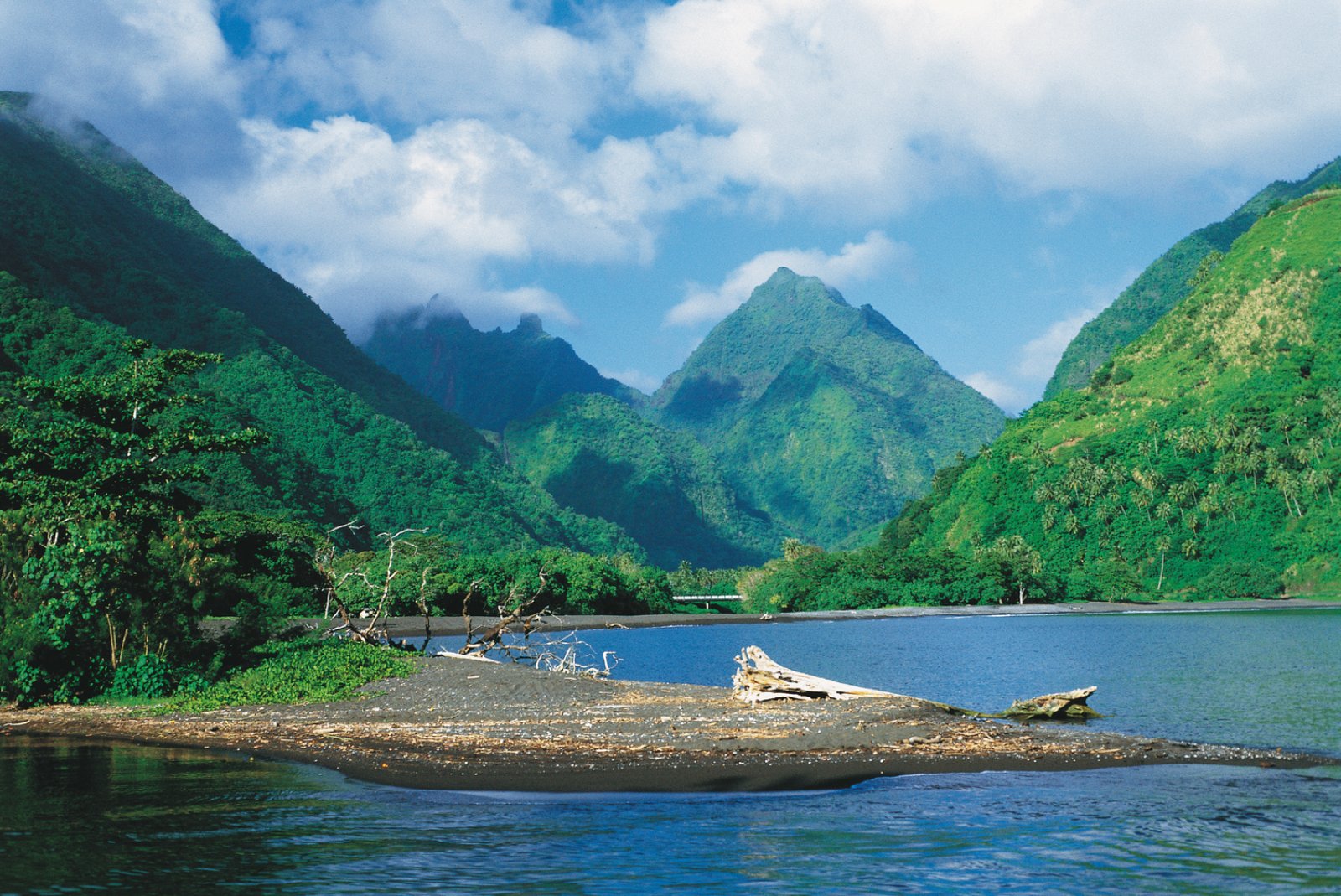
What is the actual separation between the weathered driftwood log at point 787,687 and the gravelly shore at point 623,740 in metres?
0.47

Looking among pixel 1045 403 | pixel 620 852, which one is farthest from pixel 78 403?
pixel 1045 403

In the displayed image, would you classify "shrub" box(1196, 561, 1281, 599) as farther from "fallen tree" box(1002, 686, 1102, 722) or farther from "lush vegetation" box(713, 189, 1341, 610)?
"fallen tree" box(1002, 686, 1102, 722)

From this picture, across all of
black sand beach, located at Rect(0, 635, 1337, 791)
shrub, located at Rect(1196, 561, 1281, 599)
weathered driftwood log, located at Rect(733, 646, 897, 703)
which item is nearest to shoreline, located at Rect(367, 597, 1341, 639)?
shrub, located at Rect(1196, 561, 1281, 599)

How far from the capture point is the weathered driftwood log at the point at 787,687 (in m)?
28.8

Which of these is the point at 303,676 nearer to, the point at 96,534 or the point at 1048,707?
the point at 96,534

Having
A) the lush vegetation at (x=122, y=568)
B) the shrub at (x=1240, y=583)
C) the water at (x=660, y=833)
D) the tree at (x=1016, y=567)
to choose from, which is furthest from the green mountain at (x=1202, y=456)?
the water at (x=660, y=833)

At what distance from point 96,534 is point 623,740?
591 inches

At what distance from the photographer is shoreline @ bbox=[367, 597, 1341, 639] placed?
10869 cm

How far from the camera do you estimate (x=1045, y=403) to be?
599 ft

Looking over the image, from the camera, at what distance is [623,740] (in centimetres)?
2364

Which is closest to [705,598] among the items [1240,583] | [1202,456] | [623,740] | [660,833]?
[1202,456]

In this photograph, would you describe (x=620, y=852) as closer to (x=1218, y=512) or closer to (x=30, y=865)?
(x=30, y=865)

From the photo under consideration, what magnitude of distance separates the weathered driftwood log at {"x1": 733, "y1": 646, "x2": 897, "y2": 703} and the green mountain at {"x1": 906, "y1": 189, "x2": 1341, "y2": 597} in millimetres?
113267

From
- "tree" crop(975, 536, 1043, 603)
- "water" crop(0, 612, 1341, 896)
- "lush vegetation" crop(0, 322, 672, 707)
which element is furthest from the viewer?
"tree" crop(975, 536, 1043, 603)
